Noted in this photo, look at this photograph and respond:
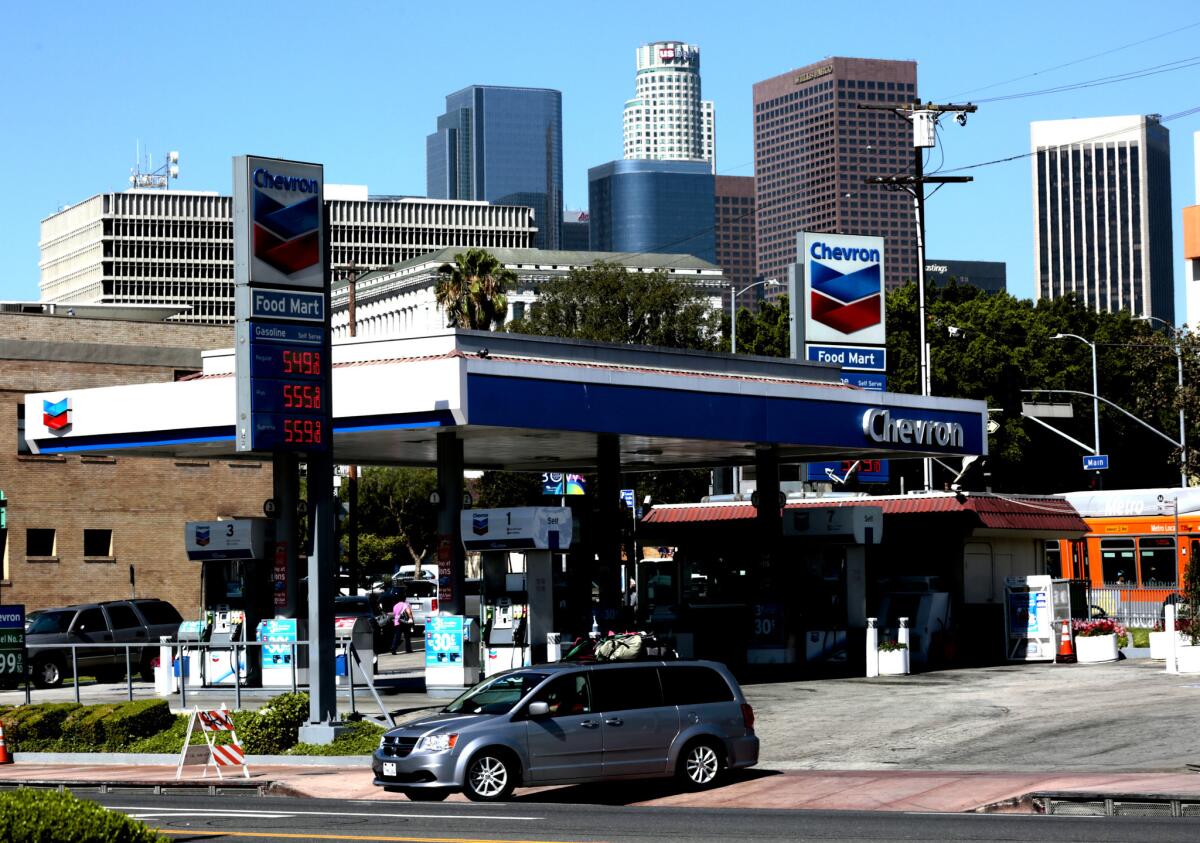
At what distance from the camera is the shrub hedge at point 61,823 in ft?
36.9

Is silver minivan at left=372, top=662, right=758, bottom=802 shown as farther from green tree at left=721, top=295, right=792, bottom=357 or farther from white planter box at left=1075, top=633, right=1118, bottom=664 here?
green tree at left=721, top=295, right=792, bottom=357

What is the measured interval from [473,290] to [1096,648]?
52.3 m

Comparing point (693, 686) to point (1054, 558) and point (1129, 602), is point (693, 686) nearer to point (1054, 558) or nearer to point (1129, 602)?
point (1129, 602)

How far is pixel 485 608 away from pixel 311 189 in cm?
979

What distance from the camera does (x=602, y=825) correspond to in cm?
1852

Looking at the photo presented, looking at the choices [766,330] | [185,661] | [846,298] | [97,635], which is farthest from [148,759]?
[766,330]

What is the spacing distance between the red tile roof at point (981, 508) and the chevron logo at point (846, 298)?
4.20 metres

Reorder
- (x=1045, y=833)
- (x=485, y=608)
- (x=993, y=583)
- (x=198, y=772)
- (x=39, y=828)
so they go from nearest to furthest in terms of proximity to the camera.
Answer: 1. (x=39, y=828)
2. (x=1045, y=833)
3. (x=198, y=772)
4. (x=485, y=608)
5. (x=993, y=583)

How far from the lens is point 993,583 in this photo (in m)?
43.0

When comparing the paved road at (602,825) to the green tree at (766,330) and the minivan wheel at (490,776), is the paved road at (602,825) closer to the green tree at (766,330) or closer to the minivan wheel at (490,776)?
the minivan wheel at (490,776)

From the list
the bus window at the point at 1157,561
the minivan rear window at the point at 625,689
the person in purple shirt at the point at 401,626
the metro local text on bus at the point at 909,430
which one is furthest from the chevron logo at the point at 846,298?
Answer: the minivan rear window at the point at 625,689

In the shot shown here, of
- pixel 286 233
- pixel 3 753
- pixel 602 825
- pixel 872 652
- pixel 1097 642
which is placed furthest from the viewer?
pixel 1097 642

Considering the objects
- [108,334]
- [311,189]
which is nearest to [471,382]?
[311,189]

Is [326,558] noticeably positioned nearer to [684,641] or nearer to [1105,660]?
[684,641]
